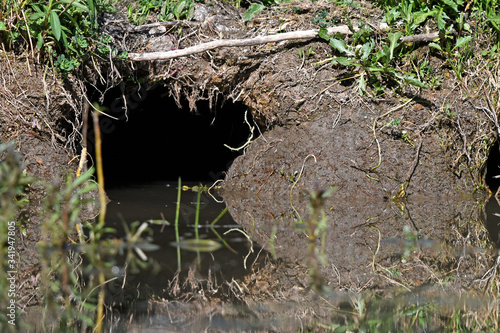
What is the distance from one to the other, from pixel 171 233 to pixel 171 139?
Answer: 4118 millimetres

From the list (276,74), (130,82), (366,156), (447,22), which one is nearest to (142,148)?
(130,82)

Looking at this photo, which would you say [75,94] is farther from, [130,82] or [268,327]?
[268,327]

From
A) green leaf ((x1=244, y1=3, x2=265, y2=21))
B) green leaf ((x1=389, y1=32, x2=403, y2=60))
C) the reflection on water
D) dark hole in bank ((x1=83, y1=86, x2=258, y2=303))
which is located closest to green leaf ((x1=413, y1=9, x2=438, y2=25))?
green leaf ((x1=389, y1=32, x2=403, y2=60))

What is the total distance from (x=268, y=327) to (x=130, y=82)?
11.3 feet

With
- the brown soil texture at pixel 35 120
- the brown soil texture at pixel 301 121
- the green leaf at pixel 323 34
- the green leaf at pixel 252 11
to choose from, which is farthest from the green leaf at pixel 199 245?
the green leaf at pixel 252 11

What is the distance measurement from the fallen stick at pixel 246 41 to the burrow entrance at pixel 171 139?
1329 millimetres

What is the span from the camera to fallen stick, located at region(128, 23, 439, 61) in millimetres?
4785

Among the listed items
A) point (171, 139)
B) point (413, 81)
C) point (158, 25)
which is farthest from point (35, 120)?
point (413, 81)

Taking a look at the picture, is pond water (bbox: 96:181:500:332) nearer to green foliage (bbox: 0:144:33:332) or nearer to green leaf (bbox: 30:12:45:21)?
green foliage (bbox: 0:144:33:332)

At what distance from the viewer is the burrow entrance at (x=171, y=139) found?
634 cm

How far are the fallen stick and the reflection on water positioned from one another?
3.78 feet

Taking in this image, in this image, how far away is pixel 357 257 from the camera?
9.58 feet

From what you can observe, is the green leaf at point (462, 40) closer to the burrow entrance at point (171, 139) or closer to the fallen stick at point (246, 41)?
the fallen stick at point (246, 41)

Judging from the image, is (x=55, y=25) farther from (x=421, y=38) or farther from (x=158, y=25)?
(x=421, y=38)
